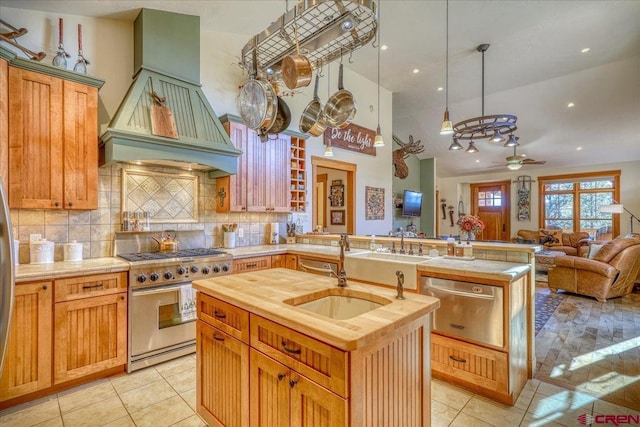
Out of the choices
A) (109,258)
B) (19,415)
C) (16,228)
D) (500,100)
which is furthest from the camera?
(500,100)

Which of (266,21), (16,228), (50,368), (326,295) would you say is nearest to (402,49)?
(266,21)

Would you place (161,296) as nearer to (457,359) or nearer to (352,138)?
(457,359)

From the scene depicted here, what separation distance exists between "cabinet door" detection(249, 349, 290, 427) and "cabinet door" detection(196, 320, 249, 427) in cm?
6

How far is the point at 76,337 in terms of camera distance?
235 cm

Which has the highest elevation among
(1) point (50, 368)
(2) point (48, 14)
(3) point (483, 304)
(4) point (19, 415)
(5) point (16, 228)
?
(2) point (48, 14)

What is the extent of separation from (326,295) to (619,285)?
5.76 meters

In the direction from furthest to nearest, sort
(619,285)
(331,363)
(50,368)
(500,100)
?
1. (500,100)
2. (619,285)
3. (50,368)
4. (331,363)

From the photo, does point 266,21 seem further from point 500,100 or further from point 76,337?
point 500,100

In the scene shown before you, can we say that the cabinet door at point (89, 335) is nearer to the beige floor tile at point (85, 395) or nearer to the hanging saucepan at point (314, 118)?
the beige floor tile at point (85, 395)

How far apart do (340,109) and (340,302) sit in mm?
1453

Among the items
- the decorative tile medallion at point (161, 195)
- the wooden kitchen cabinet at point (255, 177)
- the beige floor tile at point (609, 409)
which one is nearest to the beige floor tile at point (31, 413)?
the decorative tile medallion at point (161, 195)

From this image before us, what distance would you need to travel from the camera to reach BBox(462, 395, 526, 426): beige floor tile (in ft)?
6.64

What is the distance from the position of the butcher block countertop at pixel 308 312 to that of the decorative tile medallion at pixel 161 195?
1881mm

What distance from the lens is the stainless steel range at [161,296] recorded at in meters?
2.60
